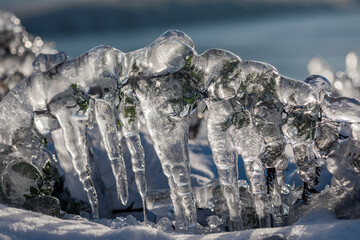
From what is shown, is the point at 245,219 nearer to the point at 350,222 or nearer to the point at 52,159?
the point at 350,222

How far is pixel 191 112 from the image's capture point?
2047 millimetres

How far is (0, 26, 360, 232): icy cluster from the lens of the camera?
1980mm

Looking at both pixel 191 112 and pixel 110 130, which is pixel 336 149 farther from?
pixel 110 130

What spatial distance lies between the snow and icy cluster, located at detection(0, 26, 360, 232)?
0.29m

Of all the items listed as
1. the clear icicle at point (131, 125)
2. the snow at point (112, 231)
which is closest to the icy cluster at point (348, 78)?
the clear icicle at point (131, 125)

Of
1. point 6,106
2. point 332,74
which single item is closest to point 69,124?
point 6,106

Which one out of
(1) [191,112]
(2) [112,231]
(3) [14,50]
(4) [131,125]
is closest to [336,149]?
(1) [191,112]

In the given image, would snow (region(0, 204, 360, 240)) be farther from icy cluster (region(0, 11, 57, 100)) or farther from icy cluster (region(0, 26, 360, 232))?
icy cluster (region(0, 11, 57, 100))

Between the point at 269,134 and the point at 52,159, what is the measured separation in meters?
1.19

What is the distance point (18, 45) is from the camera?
4629 millimetres

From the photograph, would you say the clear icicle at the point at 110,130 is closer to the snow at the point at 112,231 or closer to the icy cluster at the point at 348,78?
the snow at the point at 112,231

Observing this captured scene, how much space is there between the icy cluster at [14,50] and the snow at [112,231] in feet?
9.51

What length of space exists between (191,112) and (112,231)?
658 mm

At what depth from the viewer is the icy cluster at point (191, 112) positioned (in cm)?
198
